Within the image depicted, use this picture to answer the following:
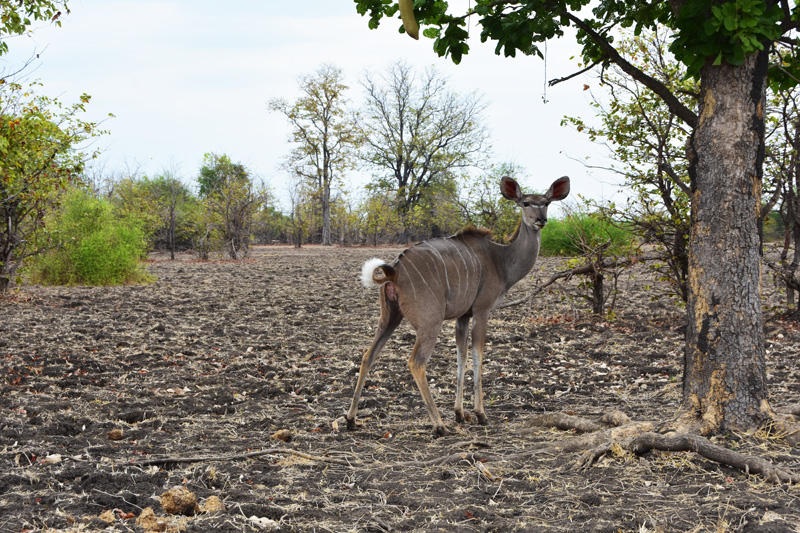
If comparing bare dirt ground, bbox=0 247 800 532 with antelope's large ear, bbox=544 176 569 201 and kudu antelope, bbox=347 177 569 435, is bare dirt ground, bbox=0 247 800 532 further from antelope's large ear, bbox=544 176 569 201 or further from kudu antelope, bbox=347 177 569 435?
antelope's large ear, bbox=544 176 569 201

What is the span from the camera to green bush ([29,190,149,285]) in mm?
14695

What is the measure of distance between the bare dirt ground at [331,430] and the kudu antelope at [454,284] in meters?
0.52

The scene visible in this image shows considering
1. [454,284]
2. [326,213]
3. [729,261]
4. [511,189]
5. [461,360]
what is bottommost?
[461,360]

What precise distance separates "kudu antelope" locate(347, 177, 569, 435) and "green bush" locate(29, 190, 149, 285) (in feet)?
37.2

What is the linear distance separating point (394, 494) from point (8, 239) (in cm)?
1134

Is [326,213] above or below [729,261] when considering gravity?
above

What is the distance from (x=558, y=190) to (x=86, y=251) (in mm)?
12234

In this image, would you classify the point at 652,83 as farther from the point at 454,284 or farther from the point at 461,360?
the point at 461,360

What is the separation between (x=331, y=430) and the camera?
5301 mm

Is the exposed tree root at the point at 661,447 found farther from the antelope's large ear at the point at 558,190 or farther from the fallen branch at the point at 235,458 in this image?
the antelope's large ear at the point at 558,190

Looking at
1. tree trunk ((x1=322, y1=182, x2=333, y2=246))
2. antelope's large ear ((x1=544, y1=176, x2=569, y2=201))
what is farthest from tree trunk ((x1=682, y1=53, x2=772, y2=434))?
tree trunk ((x1=322, y1=182, x2=333, y2=246))

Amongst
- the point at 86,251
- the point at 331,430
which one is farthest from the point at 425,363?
the point at 86,251

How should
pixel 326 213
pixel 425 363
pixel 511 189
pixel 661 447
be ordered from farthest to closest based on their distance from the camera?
pixel 326 213, pixel 511 189, pixel 425 363, pixel 661 447

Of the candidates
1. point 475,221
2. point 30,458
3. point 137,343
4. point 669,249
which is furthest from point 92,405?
point 475,221
